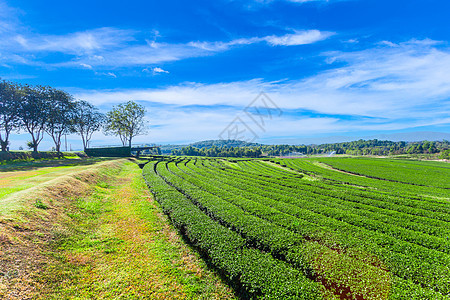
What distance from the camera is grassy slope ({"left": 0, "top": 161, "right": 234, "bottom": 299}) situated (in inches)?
250

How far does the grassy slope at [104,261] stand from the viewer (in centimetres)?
634

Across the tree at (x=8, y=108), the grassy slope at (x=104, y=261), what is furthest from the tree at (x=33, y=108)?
the grassy slope at (x=104, y=261)

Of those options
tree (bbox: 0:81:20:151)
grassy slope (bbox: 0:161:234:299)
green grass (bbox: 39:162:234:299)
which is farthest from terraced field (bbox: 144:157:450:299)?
tree (bbox: 0:81:20:151)

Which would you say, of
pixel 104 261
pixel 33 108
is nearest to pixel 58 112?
pixel 33 108

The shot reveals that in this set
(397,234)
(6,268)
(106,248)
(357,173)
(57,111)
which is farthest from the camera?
(57,111)

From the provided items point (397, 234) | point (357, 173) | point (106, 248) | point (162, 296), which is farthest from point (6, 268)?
point (357, 173)

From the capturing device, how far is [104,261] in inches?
320

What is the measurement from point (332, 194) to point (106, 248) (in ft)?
72.0

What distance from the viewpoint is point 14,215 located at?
8406 mm

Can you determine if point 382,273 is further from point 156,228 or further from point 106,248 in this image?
point 106,248

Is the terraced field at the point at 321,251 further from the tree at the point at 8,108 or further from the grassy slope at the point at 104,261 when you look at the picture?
the tree at the point at 8,108

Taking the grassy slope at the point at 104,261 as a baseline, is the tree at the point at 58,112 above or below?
above

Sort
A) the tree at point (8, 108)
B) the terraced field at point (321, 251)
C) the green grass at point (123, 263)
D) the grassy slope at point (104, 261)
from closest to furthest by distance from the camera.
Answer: the terraced field at point (321, 251)
the grassy slope at point (104, 261)
the green grass at point (123, 263)
the tree at point (8, 108)

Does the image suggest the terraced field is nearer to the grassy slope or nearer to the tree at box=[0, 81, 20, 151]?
the grassy slope
